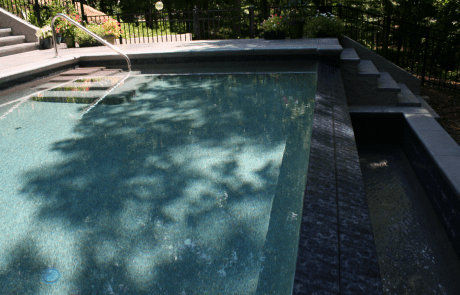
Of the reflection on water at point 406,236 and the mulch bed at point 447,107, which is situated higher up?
the mulch bed at point 447,107

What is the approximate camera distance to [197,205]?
2316 mm

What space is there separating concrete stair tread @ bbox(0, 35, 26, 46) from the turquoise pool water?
6302 mm

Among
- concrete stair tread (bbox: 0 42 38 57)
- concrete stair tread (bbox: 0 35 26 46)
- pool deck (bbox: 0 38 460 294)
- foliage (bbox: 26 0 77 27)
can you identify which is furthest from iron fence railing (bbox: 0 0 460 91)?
pool deck (bbox: 0 38 460 294)

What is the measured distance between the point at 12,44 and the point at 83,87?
17.8ft

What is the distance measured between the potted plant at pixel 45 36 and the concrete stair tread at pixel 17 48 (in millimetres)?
198

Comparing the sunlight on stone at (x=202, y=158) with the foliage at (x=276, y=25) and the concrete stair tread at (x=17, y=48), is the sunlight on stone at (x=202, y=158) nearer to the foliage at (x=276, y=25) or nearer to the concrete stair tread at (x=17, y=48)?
the foliage at (x=276, y=25)

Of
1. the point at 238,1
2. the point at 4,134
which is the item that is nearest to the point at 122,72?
the point at 4,134

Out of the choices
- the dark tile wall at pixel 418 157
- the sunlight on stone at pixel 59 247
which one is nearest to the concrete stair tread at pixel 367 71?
the dark tile wall at pixel 418 157

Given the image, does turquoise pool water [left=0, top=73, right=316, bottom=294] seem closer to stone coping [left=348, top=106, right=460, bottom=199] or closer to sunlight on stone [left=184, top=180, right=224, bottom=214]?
sunlight on stone [left=184, top=180, right=224, bottom=214]

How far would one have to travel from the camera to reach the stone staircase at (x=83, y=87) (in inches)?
204

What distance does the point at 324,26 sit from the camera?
939cm

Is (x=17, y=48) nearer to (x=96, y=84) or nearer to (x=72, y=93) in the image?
(x=96, y=84)

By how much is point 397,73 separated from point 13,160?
295 inches

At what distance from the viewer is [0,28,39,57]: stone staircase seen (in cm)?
901
